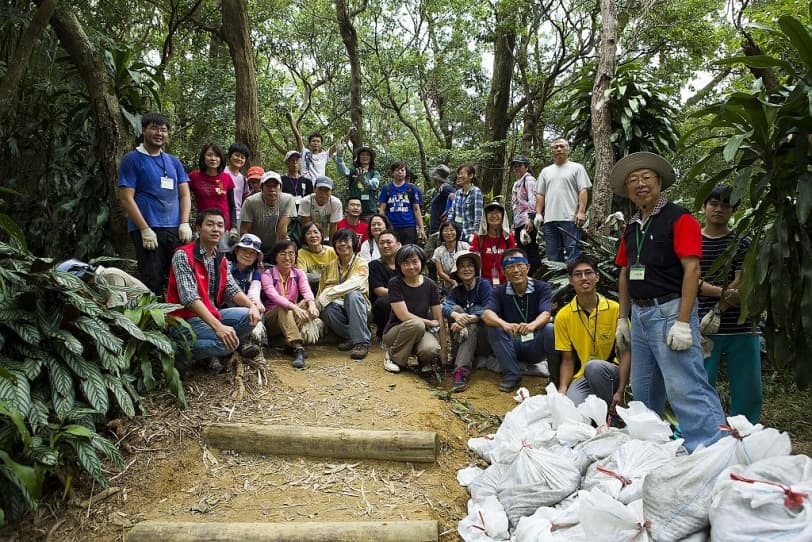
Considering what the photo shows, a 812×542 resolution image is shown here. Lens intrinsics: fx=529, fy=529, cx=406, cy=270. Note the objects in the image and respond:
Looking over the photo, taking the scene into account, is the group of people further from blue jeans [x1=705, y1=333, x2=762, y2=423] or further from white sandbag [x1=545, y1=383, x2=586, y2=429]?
white sandbag [x1=545, y1=383, x2=586, y2=429]

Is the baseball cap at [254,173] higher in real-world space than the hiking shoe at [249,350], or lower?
higher

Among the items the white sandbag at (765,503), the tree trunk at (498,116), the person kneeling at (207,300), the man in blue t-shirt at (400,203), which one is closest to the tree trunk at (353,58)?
the tree trunk at (498,116)

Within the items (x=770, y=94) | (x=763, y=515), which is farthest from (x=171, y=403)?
(x=770, y=94)

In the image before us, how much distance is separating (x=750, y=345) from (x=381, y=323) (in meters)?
3.33

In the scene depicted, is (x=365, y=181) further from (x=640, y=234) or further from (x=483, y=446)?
(x=640, y=234)

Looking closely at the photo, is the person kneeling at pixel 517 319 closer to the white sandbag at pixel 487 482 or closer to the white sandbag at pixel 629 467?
the white sandbag at pixel 487 482

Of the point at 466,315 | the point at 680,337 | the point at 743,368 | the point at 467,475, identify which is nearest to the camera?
the point at 680,337

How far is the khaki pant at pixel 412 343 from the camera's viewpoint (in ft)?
15.4

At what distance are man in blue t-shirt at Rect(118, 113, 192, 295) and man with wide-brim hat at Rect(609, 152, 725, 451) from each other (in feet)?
11.8

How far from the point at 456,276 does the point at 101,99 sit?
12.7ft

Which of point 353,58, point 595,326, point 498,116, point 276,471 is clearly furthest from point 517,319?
point 498,116

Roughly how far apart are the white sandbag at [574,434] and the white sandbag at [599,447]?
0.12 meters

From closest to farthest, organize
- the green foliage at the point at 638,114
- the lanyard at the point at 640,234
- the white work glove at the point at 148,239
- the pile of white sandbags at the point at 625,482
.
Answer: the pile of white sandbags at the point at 625,482, the lanyard at the point at 640,234, the white work glove at the point at 148,239, the green foliage at the point at 638,114

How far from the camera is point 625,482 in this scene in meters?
2.45
